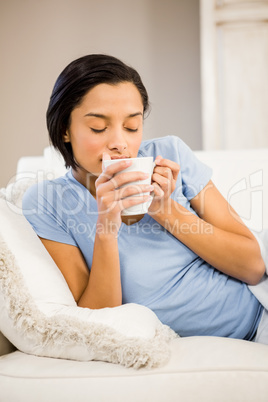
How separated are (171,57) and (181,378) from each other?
2.83 meters

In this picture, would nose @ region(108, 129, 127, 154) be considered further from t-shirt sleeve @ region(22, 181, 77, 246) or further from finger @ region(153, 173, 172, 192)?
t-shirt sleeve @ region(22, 181, 77, 246)

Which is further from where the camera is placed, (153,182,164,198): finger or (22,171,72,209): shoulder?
(22,171,72,209): shoulder

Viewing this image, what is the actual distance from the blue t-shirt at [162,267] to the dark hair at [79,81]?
0.16 m

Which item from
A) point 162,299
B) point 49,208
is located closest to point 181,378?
point 162,299

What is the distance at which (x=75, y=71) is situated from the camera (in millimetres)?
1111

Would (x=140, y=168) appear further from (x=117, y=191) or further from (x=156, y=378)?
(x=156, y=378)

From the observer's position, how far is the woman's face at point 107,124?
3.47 feet

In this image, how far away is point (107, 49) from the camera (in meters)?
3.33

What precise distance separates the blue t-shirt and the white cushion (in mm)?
89

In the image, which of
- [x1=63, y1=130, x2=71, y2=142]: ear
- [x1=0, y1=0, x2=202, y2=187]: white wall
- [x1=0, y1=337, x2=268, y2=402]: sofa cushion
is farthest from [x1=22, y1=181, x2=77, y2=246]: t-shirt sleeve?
[x1=0, y1=0, x2=202, y2=187]: white wall

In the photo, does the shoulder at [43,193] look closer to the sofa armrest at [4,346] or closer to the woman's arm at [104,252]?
the woman's arm at [104,252]

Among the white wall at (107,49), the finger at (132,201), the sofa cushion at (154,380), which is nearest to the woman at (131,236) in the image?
the finger at (132,201)

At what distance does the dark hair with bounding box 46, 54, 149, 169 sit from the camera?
1093mm

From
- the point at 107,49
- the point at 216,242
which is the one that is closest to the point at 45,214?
the point at 216,242
